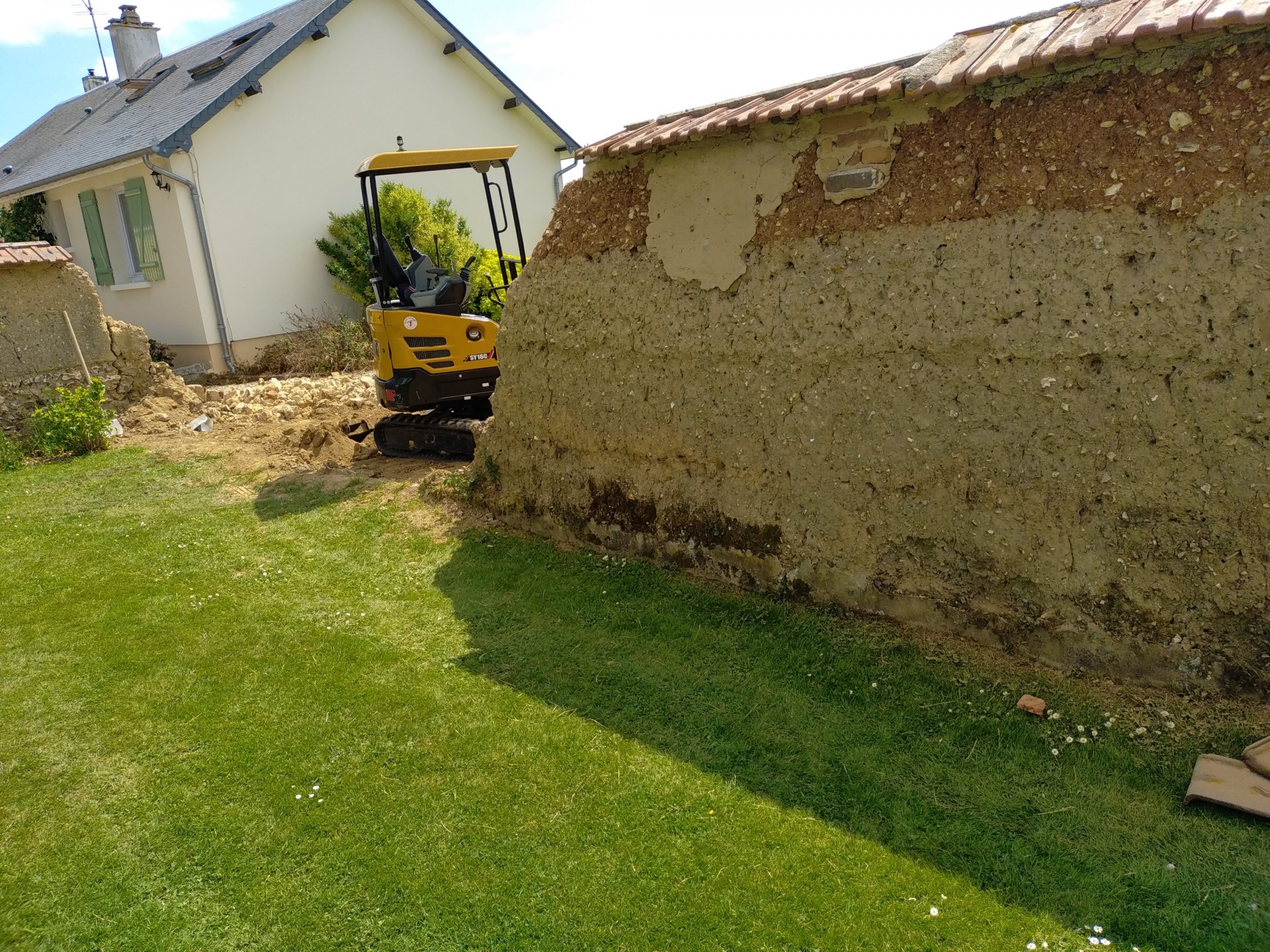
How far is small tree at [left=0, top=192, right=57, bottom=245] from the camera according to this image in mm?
17578

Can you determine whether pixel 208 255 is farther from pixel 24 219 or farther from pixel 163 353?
pixel 24 219

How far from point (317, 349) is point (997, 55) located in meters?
12.2

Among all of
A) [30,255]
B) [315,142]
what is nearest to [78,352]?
[30,255]

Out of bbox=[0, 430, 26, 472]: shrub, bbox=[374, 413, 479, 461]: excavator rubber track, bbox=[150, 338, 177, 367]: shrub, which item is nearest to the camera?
bbox=[374, 413, 479, 461]: excavator rubber track

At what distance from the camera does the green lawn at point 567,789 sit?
9.82ft

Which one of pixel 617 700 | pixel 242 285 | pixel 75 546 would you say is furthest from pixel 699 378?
pixel 242 285

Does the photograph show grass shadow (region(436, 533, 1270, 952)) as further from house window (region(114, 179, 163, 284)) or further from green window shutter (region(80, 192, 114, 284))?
green window shutter (region(80, 192, 114, 284))

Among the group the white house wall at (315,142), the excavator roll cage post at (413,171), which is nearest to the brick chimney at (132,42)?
the white house wall at (315,142)

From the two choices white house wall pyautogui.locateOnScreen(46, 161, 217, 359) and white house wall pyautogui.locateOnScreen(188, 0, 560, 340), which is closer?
white house wall pyautogui.locateOnScreen(46, 161, 217, 359)

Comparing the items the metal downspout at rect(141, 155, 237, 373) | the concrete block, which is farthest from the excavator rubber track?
the concrete block

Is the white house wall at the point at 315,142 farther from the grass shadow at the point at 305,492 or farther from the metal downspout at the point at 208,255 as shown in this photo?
the grass shadow at the point at 305,492

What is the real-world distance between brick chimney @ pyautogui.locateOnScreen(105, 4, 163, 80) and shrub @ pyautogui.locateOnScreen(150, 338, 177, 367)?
32.4 feet

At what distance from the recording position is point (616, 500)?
6008 mm

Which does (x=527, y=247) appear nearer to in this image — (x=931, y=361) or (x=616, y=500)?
(x=616, y=500)
